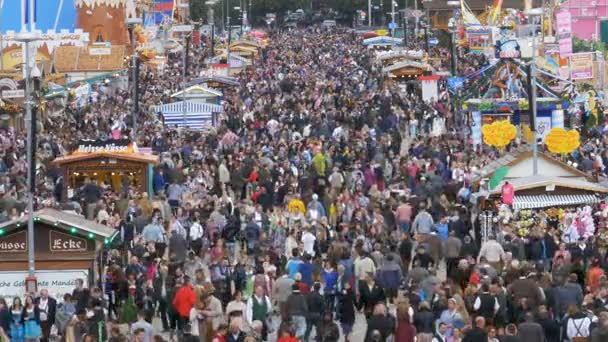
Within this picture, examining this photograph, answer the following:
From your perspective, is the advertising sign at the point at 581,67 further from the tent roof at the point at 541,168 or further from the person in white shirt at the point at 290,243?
the person in white shirt at the point at 290,243

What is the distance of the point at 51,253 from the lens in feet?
79.6

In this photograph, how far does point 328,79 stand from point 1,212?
43.2 m

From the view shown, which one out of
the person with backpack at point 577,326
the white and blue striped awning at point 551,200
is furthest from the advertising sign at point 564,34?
the person with backpack at point 577,326

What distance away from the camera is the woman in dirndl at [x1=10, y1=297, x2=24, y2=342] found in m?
22.0

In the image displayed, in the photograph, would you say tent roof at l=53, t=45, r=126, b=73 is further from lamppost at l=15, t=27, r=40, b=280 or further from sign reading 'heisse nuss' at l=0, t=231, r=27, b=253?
sign reading 'heisse nuss' at l=0, t=231, r=27, b=253

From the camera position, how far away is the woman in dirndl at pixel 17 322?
22016 millimetres

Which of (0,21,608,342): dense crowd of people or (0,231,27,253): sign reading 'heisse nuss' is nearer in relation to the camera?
(0,21,608,342): dense crowd of people

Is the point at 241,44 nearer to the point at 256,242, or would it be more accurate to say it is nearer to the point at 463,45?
the point at 463,45

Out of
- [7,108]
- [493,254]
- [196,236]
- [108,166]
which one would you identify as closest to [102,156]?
[108,166]

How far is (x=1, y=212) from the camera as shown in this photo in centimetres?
3067

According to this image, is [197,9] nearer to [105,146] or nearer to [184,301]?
[105,146]

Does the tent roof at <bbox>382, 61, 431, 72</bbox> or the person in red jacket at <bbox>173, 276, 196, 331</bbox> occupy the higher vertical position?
the tent roof at <bbox>382, 61, 431, 72</bbox>

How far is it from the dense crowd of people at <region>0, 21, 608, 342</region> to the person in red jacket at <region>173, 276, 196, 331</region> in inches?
0.7

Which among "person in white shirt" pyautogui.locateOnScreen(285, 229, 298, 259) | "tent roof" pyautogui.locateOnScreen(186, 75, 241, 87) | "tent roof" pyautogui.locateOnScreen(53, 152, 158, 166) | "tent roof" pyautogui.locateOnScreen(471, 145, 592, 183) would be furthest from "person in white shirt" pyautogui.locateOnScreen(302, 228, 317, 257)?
"tent roof" pyautogui.locateOnScreen(186, 75, 241, 87)
